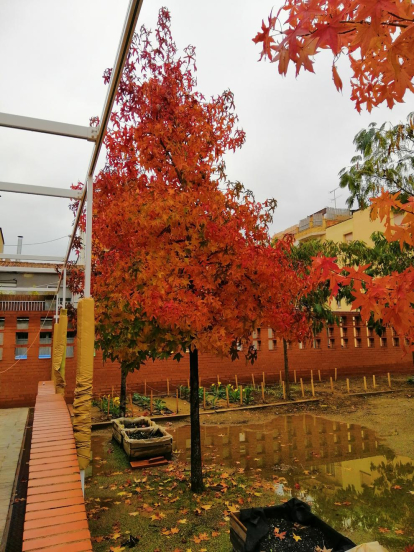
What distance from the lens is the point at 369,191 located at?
748cm

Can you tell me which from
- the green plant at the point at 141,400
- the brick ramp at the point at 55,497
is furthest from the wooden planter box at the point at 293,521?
the green plant at the point at 141,400

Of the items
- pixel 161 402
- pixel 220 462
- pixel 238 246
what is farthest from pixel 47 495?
pixel 161 402

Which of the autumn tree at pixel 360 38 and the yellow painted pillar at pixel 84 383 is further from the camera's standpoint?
the yellow painted pillar at pixel 84 383

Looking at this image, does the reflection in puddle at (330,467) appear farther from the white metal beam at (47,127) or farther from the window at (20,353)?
the window at (20,353)

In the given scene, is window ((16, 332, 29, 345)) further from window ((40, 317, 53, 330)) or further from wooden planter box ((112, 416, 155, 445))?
wooden planter box ((112, 416, 155, 445))

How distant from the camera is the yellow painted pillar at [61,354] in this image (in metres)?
9.44

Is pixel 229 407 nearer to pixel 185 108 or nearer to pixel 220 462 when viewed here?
pixel 220 462

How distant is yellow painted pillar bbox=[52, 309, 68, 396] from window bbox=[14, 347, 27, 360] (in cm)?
272

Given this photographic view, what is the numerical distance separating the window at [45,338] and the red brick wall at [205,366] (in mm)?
176

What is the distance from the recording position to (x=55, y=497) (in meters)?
3.61

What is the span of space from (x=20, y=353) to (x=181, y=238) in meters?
9.34

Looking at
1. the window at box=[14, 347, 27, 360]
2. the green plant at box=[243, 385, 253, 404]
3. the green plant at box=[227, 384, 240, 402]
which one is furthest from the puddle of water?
the window at box=[14, 347, 27, 360]

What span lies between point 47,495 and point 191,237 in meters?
3.56

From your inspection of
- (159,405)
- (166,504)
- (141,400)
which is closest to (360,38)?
(166,504)
